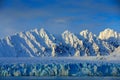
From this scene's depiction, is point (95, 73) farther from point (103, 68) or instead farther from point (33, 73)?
point (33, 73)

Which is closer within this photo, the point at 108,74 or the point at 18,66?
the point at 108,74

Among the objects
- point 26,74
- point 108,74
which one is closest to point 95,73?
point 108,74

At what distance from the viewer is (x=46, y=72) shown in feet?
443

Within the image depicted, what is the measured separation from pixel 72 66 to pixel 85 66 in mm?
5619

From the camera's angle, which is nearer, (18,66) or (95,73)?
(95,73)

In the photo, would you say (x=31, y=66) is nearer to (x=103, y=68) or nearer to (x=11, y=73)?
(x=11, y=73)

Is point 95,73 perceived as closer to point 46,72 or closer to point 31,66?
point 46,72

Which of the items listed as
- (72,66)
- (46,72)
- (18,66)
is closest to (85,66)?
(72,66)

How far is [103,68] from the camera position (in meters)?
139

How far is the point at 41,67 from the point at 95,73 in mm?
18973

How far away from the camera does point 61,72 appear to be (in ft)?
439

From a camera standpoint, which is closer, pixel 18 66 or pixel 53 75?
pixel 53 75

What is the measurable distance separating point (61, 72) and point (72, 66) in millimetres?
10601

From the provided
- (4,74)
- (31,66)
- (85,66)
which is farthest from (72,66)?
→ (4,74)
